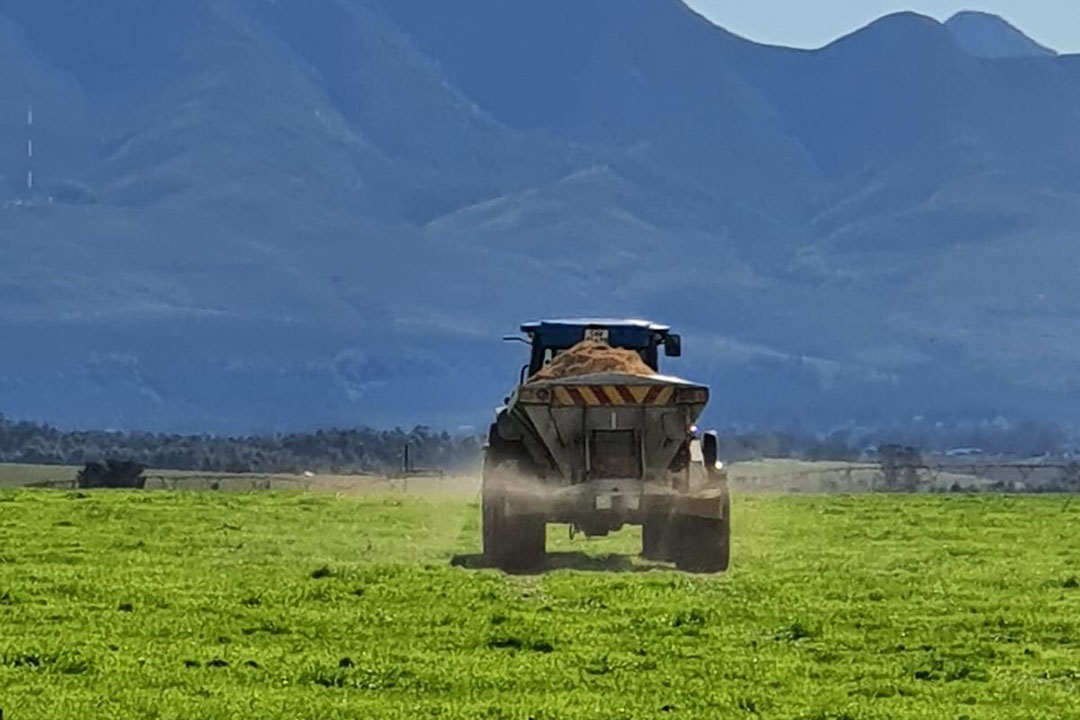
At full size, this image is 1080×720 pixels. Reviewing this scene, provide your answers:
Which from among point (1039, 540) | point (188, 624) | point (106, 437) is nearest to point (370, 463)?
point (106, 437)

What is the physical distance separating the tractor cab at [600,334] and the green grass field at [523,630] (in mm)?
3212

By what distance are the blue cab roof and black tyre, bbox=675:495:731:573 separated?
4.82 meters

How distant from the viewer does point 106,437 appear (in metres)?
190

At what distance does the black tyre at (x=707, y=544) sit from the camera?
31.5 m

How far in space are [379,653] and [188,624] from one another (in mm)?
2941

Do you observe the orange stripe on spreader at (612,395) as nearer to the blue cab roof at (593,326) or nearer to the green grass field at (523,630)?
the green grass field at (523,630)

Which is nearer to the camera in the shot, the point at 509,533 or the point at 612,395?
the point at 612,395

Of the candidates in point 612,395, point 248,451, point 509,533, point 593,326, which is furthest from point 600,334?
point 248,451

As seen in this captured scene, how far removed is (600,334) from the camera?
35.8m

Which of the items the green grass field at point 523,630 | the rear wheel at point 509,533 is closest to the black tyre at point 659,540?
the green grass field at point 523,630

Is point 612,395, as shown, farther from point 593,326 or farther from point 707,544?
point 593,326

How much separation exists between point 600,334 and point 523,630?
1404cm

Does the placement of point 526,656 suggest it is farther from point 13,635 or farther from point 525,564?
point 525,564

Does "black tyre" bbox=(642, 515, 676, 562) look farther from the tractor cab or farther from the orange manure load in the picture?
the tractor cab
